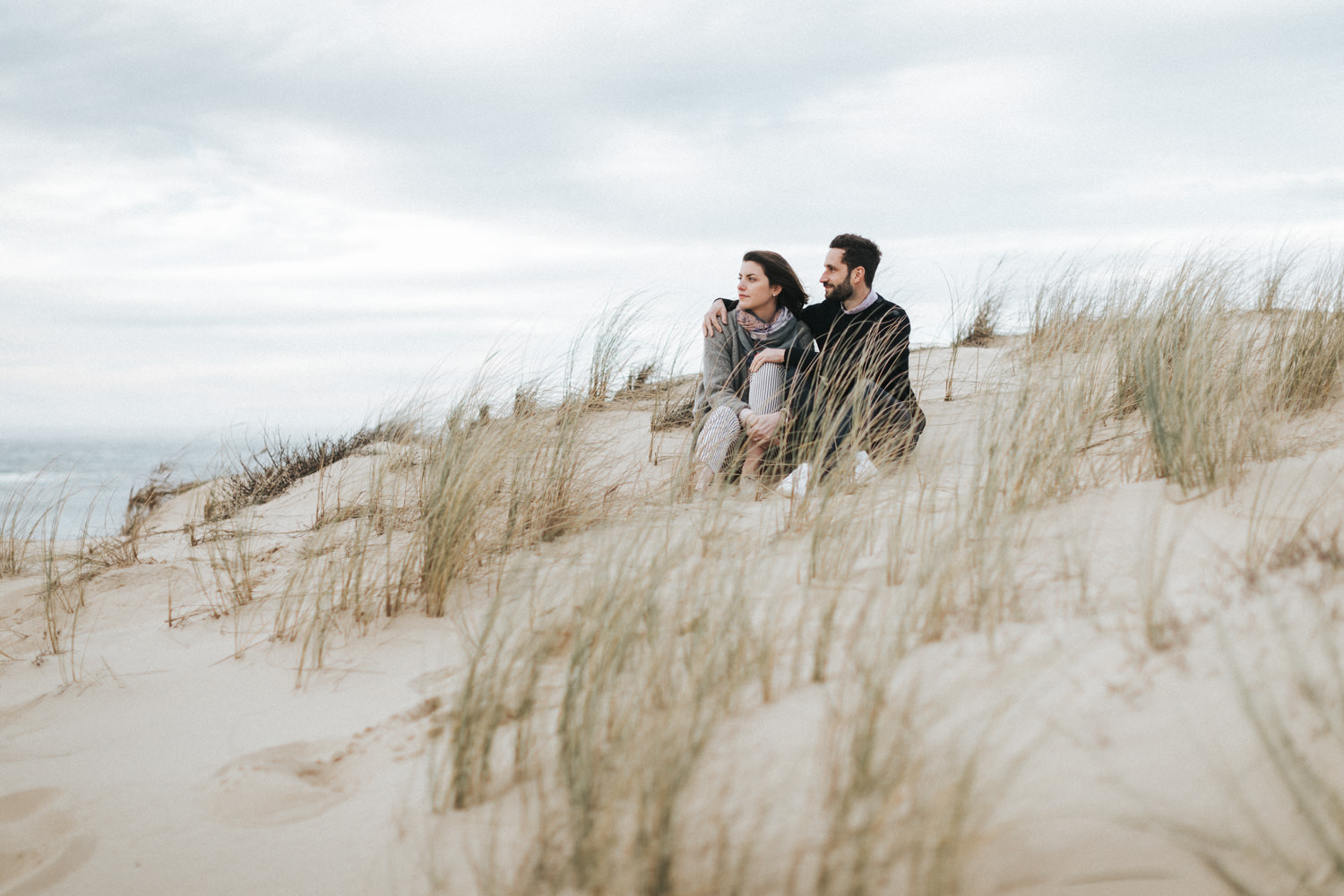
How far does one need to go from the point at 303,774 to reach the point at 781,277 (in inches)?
126

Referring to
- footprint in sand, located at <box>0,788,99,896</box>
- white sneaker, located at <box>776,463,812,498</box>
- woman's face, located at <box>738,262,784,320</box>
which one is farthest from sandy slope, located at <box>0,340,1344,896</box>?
woman's face, located at <box>738,262,784,320</box>

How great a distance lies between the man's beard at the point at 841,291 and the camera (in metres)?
4.27

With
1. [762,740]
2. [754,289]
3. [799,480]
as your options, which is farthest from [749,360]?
[762,740]

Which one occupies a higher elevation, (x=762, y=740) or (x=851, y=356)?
(x=851, y=356)

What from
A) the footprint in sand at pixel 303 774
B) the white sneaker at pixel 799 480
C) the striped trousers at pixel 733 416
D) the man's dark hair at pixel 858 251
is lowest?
the footprint in sand at pixel 303 774

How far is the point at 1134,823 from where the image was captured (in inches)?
50.1

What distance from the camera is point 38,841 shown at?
1796 mm

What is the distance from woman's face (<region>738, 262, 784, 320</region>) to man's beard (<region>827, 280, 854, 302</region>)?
29 centimetres

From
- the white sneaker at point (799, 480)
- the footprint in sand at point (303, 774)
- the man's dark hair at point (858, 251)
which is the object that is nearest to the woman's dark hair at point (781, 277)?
the man's dark hair at point (858, 251)

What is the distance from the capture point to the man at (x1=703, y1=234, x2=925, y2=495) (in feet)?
12.3

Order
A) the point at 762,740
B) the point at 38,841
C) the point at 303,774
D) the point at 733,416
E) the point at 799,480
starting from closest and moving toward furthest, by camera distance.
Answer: the point at 762,740, the point at 38,841, the point at 303,774, the point at 799,480, the point at 733,416

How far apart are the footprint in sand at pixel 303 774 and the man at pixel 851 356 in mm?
1959

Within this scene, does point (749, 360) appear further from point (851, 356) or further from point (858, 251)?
point (858, 251)

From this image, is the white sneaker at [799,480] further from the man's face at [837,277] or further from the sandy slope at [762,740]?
the man's face at [837,277]
